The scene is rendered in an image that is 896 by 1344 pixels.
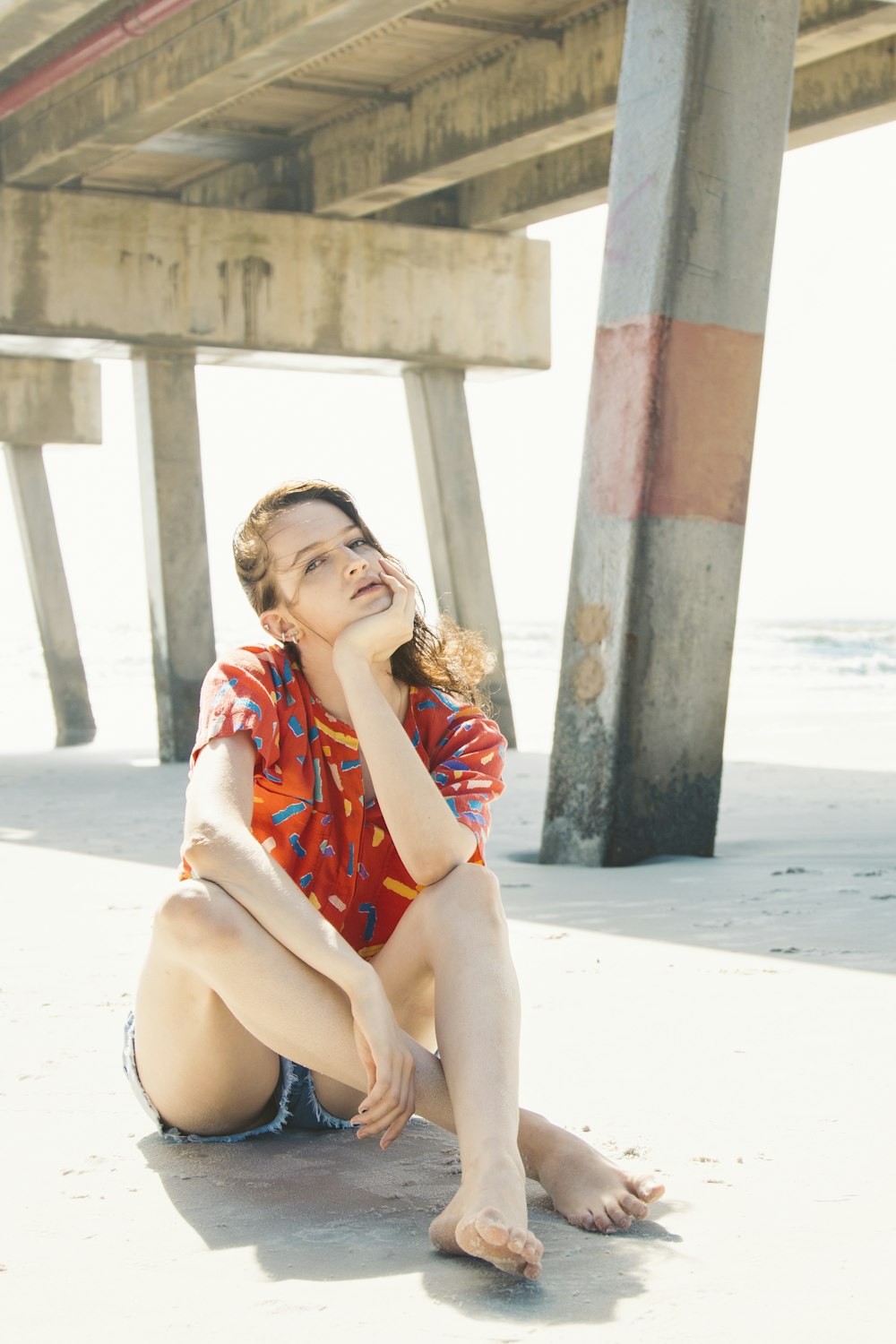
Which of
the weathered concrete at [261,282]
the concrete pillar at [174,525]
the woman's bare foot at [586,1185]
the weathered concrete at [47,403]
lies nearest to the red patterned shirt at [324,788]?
the woman's bare foot at [586,1185]

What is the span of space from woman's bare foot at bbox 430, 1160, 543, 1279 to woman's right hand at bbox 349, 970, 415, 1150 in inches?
7.3

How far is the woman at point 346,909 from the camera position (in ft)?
7.94

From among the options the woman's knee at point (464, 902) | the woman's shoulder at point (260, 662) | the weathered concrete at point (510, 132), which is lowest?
the woman's knee at point (464, 902)

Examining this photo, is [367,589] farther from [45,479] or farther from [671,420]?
[45,479]

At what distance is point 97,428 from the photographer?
17438 millimetres

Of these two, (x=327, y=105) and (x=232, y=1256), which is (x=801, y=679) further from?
(x=232, y=1256)

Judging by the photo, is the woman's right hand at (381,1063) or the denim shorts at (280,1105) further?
the denim shorts at (280,1105)

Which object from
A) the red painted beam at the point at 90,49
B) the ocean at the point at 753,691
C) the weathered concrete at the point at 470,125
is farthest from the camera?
the ocean at the point at 753,691

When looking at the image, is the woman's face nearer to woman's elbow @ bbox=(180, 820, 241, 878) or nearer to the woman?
the woman

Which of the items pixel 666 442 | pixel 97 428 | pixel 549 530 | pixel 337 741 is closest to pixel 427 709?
pixel 337 741

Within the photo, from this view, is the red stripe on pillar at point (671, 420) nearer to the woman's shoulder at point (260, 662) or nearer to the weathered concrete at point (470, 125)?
the woman's shoulder at point (260, 662)

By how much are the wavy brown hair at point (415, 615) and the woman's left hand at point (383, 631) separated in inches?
3.9

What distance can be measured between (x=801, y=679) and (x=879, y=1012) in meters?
26.6

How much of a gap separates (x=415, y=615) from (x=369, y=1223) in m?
1.16
